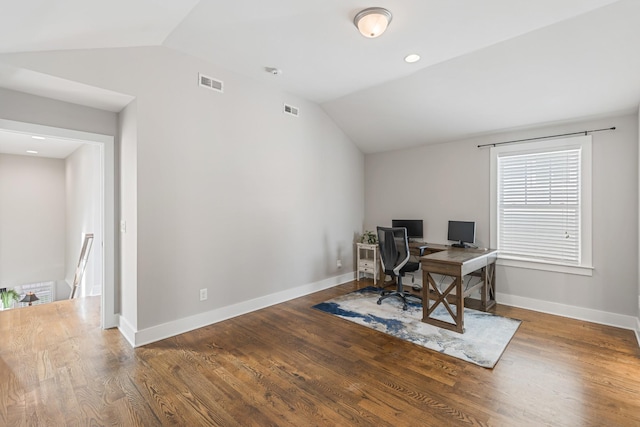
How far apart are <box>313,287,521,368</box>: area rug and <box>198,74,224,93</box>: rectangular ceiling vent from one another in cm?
297

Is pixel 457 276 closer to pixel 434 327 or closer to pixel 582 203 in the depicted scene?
pixel 434 327

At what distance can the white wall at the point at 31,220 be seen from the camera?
6.03 metres

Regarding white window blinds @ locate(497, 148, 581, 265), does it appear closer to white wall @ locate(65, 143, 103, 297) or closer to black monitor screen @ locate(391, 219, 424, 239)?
black monitor screen @ locate(391, 219, 424, 239)

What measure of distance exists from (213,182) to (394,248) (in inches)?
96.3

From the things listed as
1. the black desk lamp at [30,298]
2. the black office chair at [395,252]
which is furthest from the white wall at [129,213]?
the black desk lamp at [30,298]


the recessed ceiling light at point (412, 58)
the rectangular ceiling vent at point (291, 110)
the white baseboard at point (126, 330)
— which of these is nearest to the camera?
the white baseboard at point (126, 330)

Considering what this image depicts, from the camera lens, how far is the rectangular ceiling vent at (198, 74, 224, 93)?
3.21 m

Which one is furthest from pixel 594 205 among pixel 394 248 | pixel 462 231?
pixel 394 248

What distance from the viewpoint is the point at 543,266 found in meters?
3.76

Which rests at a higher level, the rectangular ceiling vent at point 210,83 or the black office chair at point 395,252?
the rectangular ceiling vent at point 210,83

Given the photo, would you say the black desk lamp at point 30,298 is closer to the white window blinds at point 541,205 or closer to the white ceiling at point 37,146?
the white ceiling at point 37,146

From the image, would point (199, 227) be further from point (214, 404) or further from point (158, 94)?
point (214, 404)

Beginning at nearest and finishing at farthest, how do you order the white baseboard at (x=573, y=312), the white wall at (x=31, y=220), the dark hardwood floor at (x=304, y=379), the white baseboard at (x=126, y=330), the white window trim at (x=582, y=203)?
the dark hardwood floor at (x=304, y=379) → the white baseboard at (x=126, y=330) → the white baseboard at (x=573, y=312) → the white window trim at (x=582, y=203) → the white wall at (x=31, y=220)

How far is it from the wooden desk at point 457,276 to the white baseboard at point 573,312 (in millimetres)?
233
